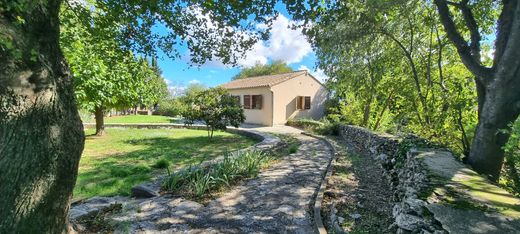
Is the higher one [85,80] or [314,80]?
[314,80]

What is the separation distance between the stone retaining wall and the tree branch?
1634 millimetres

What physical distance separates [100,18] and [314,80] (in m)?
21.8

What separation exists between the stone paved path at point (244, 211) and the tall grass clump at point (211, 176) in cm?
30

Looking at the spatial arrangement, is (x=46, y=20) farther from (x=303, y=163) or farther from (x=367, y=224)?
(x=303, y=163)

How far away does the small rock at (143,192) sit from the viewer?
16.9 ft

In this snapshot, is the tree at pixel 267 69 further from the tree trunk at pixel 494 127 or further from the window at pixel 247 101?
the tree trunk at pixel 494 127

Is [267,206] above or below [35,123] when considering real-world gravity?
below

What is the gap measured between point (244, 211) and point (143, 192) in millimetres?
1828

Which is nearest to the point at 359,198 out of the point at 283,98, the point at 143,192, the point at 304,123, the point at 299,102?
the point at 143,192

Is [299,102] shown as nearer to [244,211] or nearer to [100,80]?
[100,80]

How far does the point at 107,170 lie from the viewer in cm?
725

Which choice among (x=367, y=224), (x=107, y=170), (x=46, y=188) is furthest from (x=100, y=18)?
(x=367, y=224)

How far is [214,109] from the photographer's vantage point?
1262cm

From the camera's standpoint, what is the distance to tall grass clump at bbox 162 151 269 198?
18.0ft
